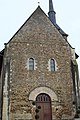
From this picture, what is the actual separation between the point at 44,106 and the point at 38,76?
2.63 meters

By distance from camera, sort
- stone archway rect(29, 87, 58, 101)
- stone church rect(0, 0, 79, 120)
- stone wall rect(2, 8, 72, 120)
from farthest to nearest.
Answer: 1. stone archway rect(29, 87, 58, 101)
2. stone wall rect(2, 8, 72, 120)
3. stone church rect(0, 0, 79, 120)

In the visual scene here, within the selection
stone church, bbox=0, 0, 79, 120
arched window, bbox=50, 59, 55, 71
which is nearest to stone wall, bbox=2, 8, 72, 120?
stone church, bbox=0, 0, 79, 120

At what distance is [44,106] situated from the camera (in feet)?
77.5

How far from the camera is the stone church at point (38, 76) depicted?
2300 cm

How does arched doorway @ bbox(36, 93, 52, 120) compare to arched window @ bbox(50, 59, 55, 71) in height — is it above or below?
below

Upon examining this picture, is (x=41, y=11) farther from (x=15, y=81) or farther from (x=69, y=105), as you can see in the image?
(x=69, y=105)

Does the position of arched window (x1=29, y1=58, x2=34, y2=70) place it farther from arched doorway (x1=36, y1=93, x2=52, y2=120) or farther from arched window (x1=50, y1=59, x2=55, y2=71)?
arched doorway (x1=36, y1=93, x2=52, y2=120)

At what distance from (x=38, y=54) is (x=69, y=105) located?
530cm

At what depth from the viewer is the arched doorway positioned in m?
23.2

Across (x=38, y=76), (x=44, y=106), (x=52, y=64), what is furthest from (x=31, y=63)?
(x=44, y=106)

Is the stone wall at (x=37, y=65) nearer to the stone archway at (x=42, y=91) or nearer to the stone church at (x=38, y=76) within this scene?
the stone church at (x=38, y=76)

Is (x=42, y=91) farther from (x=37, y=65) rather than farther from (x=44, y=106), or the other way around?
(x=37, y=65)

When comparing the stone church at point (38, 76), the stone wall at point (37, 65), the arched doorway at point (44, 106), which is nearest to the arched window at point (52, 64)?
the stone church at point (38, 76)

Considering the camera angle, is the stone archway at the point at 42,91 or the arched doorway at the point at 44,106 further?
the stone archway at the point at 42,91
